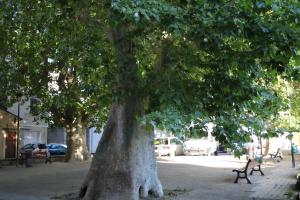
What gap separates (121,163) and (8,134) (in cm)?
2544

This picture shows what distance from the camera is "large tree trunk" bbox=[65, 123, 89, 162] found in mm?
32688

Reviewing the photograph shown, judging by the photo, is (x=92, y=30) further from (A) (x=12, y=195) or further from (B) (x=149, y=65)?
(A) (x=12, y=195)

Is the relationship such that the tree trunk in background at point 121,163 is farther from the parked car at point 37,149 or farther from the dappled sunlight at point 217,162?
the parked car at point 37,149

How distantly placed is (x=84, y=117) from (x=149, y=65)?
745 inches

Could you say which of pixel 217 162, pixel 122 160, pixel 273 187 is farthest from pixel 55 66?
pixel 217 162

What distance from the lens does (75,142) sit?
32969 mm

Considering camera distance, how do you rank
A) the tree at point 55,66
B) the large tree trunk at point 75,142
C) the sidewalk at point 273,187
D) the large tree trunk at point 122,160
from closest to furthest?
1. the large tree trunk at point 122,160
2. the tree at point 55,66
3. the sidewalk at point 273,187
4. the large tree trunk at point 75,142

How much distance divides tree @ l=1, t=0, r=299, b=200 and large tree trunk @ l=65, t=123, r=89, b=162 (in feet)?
59.6

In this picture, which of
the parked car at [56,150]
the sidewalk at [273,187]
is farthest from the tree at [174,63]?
the parked car at [56,150]

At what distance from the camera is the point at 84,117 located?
32875mm

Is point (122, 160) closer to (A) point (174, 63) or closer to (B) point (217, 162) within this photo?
(A) point (174, 63)

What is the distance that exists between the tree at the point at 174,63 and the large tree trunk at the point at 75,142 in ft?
59.6

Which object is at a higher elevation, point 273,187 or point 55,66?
point 55,66

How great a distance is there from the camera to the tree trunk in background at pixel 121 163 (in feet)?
43.9
